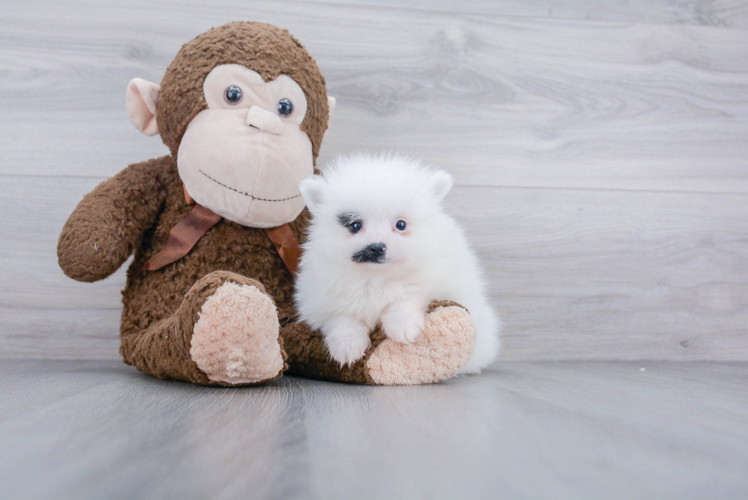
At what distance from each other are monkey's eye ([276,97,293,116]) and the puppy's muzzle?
30 cm

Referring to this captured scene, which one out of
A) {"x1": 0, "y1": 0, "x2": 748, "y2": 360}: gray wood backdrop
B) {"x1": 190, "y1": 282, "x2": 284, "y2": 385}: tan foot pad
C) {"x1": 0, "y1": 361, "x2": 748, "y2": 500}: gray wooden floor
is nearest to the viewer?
{"x1": 0, "y1": 361, "x2": 748, "y2": 500}: gray wooden floor

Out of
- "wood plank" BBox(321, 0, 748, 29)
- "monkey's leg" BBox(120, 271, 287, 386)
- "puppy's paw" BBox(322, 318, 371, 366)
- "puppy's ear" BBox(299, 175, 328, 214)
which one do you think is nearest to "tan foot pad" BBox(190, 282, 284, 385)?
"monkey's leg" BBox(120, 271, 287, 386)

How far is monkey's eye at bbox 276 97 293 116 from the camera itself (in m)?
0.92

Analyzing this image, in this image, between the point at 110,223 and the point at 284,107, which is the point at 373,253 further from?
the point at 110,223

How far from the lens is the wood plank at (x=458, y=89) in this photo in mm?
1224

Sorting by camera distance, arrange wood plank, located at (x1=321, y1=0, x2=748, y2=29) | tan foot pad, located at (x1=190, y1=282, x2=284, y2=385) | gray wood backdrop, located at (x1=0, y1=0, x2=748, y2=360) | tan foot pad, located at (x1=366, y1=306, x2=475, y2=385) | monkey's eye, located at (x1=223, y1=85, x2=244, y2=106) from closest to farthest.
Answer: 1. tan foot pad, located at (x1=190, y1=282, x2=284, y2=385)
2. tan foot pad, located at (x1=366, y1=306, x2=475, y2=385)
3. monkey's eye, located at (x1=223, y1=85, x2=244, y2=106)
4. gray wood backdrop, located at (x1=0, y1=0, x2=748, y2=360)
5. wood plank, located at (x1=321, y1=0, x2=748, y2=29)

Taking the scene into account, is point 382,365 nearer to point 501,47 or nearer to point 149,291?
point 149,291

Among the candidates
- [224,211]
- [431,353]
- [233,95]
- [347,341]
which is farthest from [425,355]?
[233,95]

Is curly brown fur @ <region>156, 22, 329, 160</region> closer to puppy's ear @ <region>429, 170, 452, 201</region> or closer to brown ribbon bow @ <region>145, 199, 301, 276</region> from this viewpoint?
brown ribbon bow @ <region>145, 199, 301, 276</region>

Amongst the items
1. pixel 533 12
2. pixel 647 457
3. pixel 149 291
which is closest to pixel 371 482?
pixel 647 457

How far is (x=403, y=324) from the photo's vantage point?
0.79 metres

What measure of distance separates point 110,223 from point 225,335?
356 millimetres

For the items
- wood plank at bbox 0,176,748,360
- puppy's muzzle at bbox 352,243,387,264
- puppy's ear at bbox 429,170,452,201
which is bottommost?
wood plank at bbox 0,176,748,360

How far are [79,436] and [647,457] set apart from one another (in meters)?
0.54
